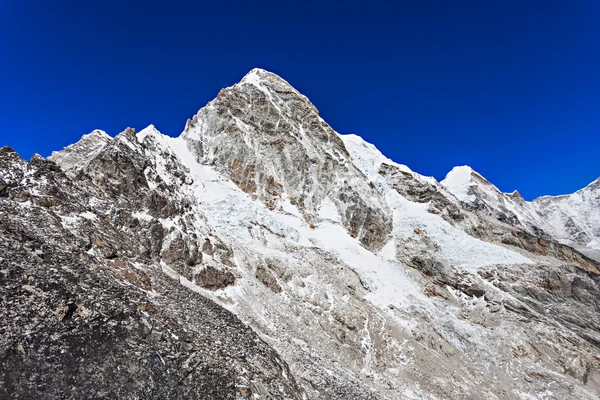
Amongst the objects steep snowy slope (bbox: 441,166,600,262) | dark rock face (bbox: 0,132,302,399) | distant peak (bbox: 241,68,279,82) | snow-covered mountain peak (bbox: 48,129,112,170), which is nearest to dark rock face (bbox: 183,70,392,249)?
distant peak (bbox: 241,68,279,82)

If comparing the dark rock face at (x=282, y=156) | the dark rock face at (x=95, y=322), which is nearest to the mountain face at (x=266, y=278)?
the dark rock face at (x=95, y=322)

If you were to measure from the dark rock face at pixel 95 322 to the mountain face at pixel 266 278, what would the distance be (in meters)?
0.07

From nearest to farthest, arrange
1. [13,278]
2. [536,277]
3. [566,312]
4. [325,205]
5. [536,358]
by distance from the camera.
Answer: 1. [13,278]
2. [536,358]
3. [566,312]
4. [536,277]
5. [325,205]

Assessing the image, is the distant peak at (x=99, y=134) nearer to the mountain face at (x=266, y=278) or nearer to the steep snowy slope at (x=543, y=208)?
the mountain face at (x=266, y=278)

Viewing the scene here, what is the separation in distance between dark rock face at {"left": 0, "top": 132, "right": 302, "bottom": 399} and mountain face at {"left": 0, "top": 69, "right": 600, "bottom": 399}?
7 cm

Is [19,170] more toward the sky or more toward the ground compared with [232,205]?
more toward the ground

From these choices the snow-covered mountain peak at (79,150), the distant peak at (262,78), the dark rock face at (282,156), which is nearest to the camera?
the snow-covered mountain peak at (79,150)

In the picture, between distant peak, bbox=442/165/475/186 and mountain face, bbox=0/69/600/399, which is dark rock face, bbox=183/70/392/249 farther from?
distant peak, bbox=442/165/475/186

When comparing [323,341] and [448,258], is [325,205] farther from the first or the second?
[323,341]

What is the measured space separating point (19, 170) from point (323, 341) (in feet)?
83.3

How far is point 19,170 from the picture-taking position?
21266 mm

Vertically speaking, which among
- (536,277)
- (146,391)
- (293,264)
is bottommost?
(146,391)

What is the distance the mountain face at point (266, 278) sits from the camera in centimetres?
1325

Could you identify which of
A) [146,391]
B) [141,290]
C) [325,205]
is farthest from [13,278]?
[325,205]
